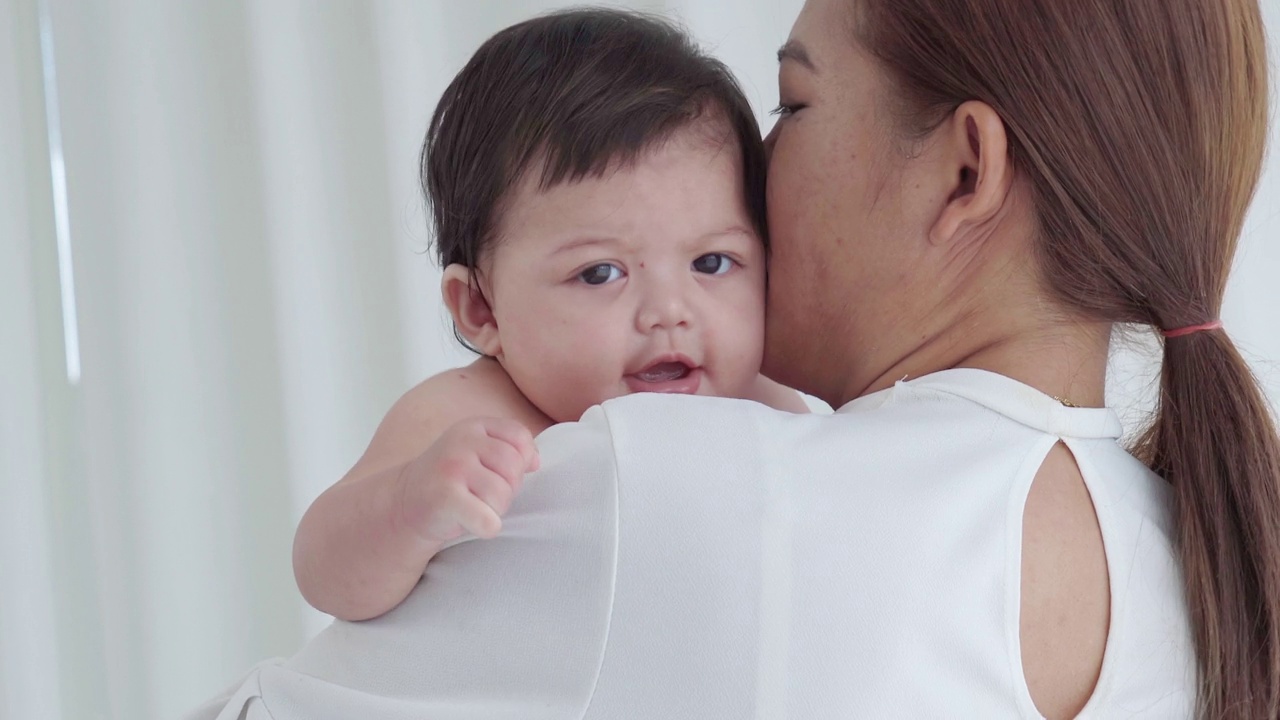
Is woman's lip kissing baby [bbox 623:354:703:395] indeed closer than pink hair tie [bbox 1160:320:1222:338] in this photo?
No

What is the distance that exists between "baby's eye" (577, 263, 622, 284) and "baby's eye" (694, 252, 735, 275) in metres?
0.09

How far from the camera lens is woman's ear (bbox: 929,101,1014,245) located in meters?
1.12

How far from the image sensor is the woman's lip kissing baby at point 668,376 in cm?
131

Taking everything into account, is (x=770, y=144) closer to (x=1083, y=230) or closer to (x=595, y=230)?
(x=595, y=230)

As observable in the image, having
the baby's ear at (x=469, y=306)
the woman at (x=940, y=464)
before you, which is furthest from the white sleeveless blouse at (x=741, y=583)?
the baby's ear at (x=469, y=306)

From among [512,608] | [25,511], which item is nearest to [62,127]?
[25,511]

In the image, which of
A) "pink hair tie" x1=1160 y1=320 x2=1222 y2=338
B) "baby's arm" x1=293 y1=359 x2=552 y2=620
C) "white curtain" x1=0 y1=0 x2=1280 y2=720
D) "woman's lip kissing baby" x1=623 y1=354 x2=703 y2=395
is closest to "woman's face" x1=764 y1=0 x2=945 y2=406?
"woman's lip kissing baby" x1=623 y1=354 x2=703 y2=395

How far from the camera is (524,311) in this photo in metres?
1.32

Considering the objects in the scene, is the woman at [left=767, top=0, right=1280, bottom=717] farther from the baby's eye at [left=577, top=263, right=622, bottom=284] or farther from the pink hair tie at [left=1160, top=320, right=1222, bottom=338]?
the baby's eye at [left=577, top=263, right=622, bottom=284]

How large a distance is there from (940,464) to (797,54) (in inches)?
20.6

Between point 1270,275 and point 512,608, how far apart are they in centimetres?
197

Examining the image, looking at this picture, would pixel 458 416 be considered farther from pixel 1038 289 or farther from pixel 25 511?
pixel 25 511

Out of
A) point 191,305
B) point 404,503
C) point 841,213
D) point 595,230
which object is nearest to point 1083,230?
point 841,213

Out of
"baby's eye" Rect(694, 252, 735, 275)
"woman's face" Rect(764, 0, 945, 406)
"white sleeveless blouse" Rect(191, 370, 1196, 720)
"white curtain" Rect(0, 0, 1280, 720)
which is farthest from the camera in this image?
"white curtain" Rect(0, 0, 1280, 720)
